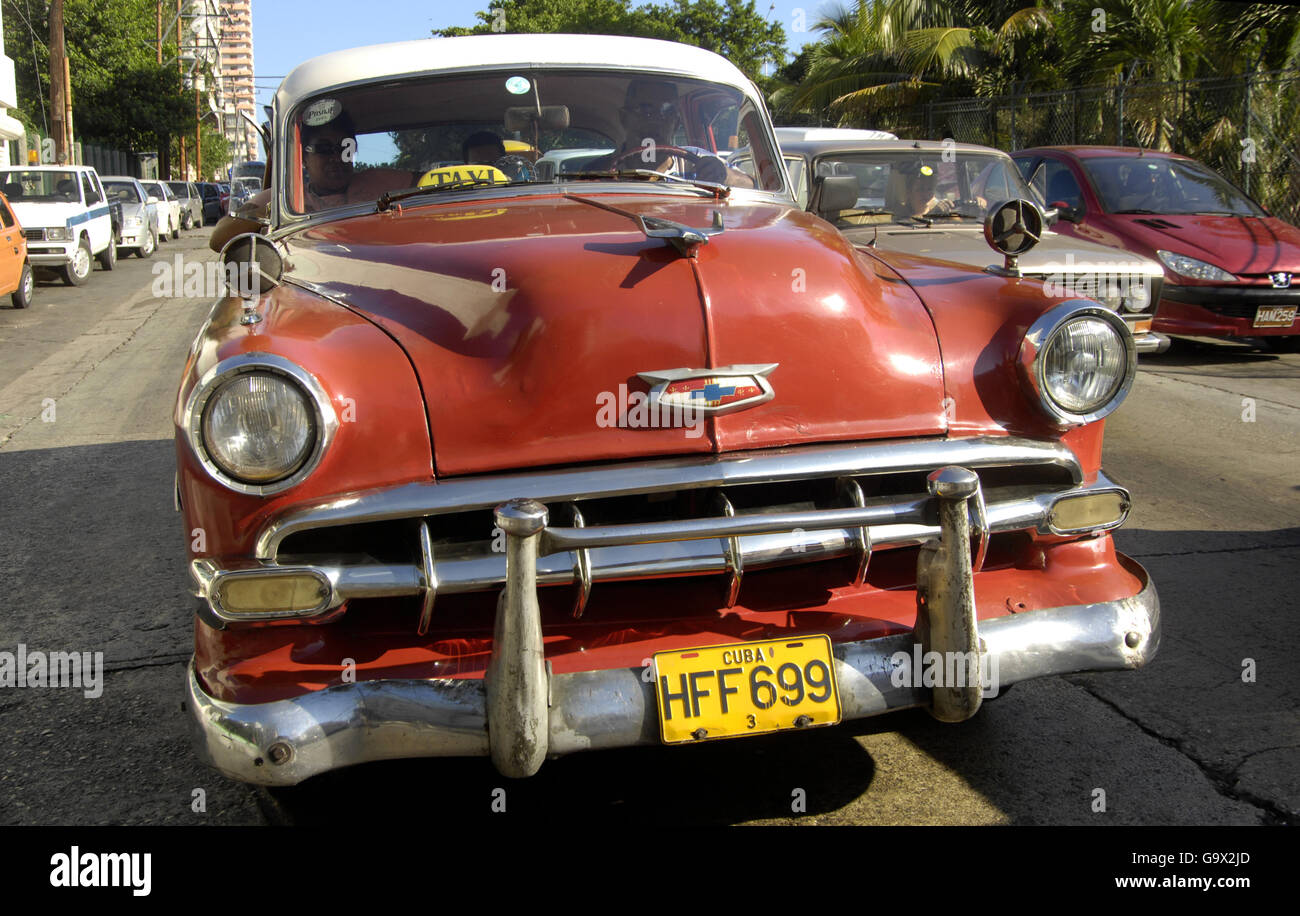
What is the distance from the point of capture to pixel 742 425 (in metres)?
2.52

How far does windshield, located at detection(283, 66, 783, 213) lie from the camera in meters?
3.93

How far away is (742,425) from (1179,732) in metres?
1.63

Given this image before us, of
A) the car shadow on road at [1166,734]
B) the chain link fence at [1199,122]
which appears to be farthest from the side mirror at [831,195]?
the chain link fence at [1199,122]

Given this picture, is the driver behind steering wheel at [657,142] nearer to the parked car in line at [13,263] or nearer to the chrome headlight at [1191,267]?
the chrome headlight at [1191,267]

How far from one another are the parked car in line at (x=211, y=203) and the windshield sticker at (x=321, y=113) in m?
36.3

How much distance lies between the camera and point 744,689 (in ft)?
7.64

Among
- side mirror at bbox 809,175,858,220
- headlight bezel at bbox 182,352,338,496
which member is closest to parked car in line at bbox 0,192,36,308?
side mirror at bbox 809,175,858,220

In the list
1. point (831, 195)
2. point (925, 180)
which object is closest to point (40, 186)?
point (925, 180)

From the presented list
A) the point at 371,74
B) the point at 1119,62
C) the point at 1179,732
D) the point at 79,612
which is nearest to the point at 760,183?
the point at 371,74

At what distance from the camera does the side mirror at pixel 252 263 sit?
2.83 meters

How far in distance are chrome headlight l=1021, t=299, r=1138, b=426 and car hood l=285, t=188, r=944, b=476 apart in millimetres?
257

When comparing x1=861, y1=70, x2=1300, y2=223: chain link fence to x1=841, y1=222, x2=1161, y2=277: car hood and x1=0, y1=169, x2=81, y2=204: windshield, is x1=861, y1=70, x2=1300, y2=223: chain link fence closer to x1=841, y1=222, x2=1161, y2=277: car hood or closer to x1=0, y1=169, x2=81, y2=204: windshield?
x1=841, y1=222, x2=1161, y2=277: car hood
